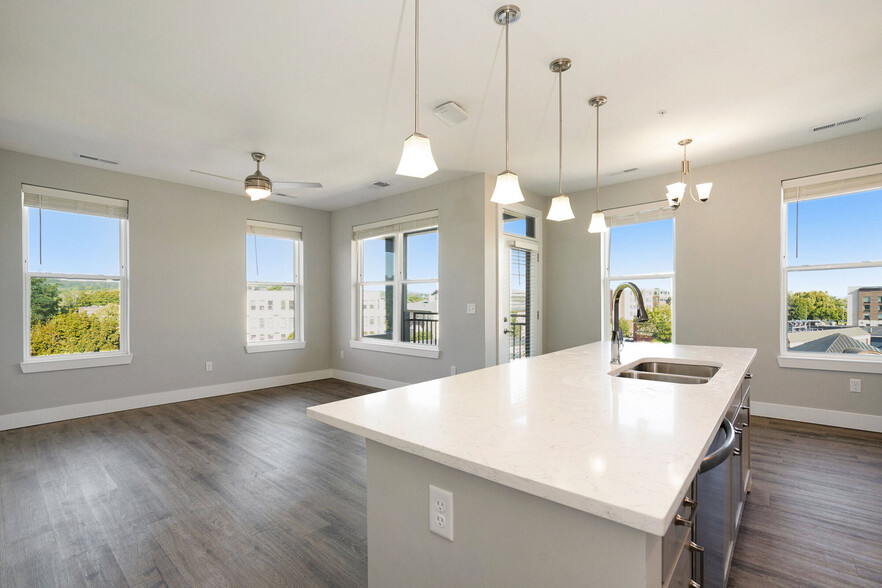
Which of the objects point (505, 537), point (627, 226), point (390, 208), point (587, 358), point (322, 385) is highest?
point (390, 208)

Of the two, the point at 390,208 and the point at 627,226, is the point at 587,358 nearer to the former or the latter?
the point at 627,226

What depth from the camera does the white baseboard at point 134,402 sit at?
12.7 ft

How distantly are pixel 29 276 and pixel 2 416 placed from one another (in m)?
1.35

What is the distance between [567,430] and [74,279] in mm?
5287

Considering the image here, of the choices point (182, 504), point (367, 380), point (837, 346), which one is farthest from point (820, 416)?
point (182, 504)

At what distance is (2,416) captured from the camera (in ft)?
12.3

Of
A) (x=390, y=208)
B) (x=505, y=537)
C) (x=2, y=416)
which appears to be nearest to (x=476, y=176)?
(x=390, y=208)

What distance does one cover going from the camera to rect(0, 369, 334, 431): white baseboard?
387 cm

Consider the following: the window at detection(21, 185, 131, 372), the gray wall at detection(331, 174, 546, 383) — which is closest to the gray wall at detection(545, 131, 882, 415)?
the gray wall at detection(331, 174, 546, 383)

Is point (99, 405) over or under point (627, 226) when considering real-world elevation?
under

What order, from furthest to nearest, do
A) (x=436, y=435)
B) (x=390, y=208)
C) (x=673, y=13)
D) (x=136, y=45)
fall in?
(x=390, y=208) < (x=136, y=45) < (x=673, y=13) < (x=436, y=435)

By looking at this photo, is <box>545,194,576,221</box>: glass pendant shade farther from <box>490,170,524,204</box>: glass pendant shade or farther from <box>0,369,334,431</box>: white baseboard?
<box>0,369,334,431</box>: white baseboard

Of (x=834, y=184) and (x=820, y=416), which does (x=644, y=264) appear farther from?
(x=820, y=416)

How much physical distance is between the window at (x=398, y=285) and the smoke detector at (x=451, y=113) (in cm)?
190
